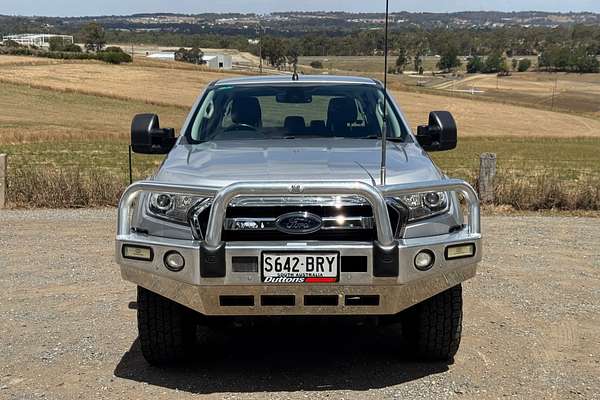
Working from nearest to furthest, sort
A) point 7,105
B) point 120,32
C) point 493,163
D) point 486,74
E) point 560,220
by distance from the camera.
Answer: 1. point 560,220
2. point 493,163
3. point 7,105
4. point 486,74
5. point 120,32

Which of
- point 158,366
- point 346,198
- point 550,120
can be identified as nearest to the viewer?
point 346,198

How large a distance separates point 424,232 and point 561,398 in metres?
1.15

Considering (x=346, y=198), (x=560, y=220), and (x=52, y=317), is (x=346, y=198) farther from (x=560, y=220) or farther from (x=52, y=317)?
(x=560, y=220)

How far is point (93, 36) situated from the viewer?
12556cm

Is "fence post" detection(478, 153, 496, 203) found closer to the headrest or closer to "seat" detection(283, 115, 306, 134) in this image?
the headrest

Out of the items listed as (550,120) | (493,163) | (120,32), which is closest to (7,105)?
(550,120)

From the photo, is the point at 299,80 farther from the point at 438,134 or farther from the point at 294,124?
the point at 438,134

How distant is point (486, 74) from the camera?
12744 cm

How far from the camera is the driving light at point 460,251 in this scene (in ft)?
14.2

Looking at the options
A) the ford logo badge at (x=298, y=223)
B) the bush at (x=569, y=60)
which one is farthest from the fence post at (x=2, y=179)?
the bush at (x=569, y=60)

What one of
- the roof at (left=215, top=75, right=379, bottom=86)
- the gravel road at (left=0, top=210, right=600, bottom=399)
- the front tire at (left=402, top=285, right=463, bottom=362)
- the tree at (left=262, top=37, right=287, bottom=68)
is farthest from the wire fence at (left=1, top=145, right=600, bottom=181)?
the front tire at (left=402, top=285, right=463, bottom=362)

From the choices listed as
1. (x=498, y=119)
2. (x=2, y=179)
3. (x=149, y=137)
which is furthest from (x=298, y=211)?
(x=498, y=119)

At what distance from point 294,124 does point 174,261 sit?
1.84 m

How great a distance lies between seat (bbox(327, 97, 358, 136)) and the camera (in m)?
5.77
